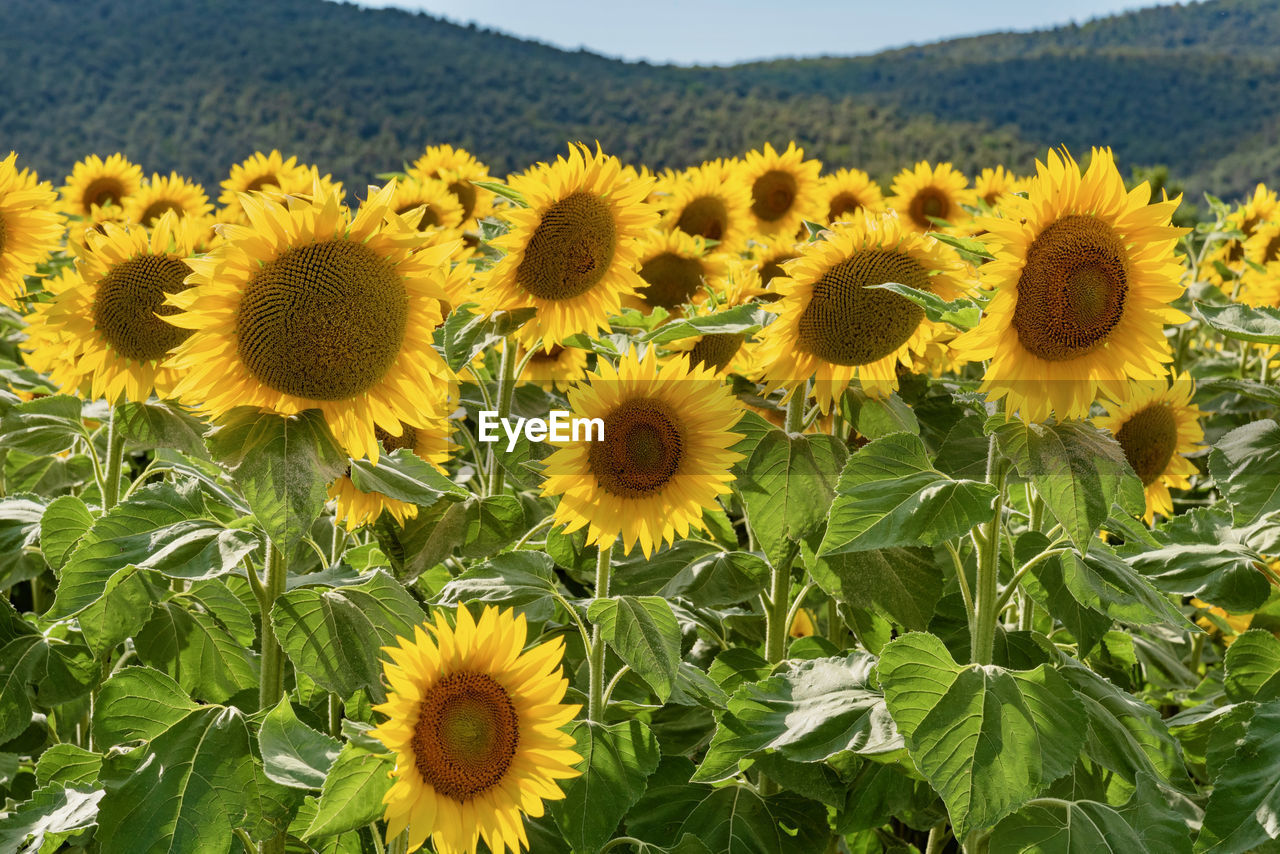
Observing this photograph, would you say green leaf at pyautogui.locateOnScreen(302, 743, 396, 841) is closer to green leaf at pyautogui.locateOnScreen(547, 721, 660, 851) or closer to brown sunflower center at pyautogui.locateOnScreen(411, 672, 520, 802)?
brown sunflower center at pyautogui.locateOnScreen(411, 672, 520, 802)

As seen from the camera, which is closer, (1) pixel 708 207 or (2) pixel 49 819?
(2) pixel 49 819

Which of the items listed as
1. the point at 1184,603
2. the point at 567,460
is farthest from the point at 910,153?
the point at 567,460

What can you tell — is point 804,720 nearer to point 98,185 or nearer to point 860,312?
point 860,312

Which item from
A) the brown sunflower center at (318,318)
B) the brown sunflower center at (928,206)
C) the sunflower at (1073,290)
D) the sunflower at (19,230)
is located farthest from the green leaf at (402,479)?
the brown sunflower center at (928,206)

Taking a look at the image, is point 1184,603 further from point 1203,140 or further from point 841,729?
point 1203,140

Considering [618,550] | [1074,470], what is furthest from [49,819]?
[1074,470]

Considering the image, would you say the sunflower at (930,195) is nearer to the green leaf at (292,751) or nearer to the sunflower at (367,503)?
the sunflower at (367,503)
